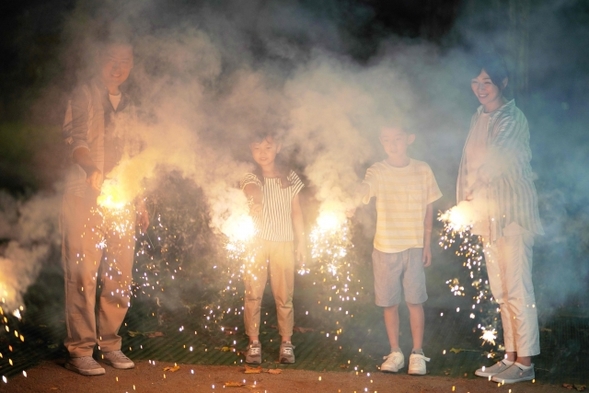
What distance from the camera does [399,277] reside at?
5609 millimetres

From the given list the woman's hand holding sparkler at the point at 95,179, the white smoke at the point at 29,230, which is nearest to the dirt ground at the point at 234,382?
the woman's hand holding sparkler at the point at 95,179

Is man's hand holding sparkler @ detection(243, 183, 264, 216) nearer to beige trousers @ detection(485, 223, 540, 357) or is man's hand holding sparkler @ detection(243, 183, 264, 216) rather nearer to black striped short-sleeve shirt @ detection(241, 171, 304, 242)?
black striped short-sleeve shirt @ detection(241, 171, 304, 242)

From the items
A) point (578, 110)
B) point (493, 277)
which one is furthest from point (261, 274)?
point (578, 110)

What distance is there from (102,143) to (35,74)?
3.37 meters

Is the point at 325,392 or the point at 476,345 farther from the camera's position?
the point at 476,345

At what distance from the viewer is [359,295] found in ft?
24.9

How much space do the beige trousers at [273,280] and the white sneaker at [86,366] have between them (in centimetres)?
128

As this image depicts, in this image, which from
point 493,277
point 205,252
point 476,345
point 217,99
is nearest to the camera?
point 493,277

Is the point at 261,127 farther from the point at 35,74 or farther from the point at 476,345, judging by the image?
the point at 35,74

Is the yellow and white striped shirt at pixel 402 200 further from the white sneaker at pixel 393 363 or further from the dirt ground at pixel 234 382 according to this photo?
the dirt ground at pixel 234 382

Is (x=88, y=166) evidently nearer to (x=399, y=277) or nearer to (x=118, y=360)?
(x=118, y=360)

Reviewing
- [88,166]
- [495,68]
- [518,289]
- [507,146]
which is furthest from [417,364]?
[88,166]

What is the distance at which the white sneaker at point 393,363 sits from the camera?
5547 millimetres

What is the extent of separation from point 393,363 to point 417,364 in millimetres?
198
